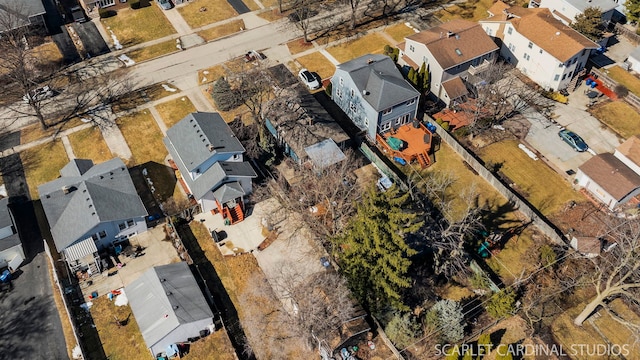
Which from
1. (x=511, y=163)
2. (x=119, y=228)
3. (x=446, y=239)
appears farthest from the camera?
(x=511, y=163)

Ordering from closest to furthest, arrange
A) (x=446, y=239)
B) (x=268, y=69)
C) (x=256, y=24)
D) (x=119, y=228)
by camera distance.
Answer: (x=446, y=239), (x=119, y=228), (x=268, y=69), (x=256, y=24)


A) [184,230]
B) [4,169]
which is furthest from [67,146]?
[184,230]

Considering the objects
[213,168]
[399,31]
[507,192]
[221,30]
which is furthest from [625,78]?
[221,30]

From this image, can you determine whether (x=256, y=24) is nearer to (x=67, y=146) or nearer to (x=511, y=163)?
(x=67, y=146)

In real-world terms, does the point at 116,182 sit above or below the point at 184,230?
above

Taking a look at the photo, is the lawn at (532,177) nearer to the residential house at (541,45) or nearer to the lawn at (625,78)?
the residential house at (541,45)

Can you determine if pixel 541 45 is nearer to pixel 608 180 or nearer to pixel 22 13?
pixel 608 180

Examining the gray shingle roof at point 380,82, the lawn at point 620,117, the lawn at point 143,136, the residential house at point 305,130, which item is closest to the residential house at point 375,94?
the gray shingle roof at point 380,82
